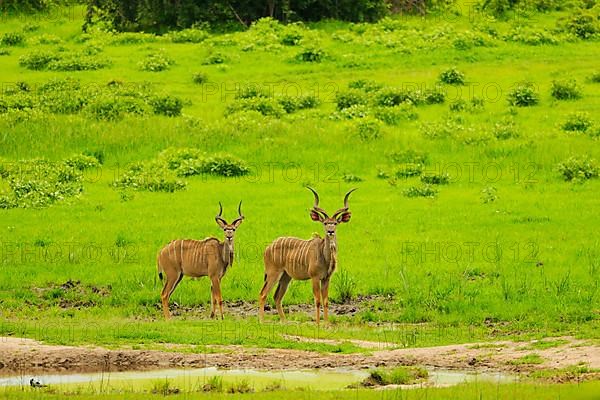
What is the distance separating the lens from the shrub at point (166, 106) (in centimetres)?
3073

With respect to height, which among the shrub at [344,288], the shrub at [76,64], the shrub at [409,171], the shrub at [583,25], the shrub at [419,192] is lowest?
the shrub at [344,288]

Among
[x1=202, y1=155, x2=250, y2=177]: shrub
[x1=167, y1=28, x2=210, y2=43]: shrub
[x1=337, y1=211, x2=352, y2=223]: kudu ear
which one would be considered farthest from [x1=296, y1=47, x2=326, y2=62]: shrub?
[x1=337, y1=211, x2=352, y2=223]: kudu ear

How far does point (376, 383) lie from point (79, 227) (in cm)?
1077

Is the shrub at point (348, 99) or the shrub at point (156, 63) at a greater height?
the shrub at point (156, 63)

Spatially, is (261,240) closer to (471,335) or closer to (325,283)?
(325,283)

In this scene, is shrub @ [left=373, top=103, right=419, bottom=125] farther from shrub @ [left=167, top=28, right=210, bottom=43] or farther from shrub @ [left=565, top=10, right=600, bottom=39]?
shrub @ [left=565, top=10, right=600, bottom=39]

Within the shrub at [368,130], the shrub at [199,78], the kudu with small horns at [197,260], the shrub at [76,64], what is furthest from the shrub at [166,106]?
the kudu with small horns at [197,260]

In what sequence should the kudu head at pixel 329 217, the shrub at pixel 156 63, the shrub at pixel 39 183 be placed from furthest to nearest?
1. the shrub at pixel 156 63
2. the shrub at pixel 39 183
3. the kudu head at pixel 329 217

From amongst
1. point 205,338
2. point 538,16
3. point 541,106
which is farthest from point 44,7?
point 205,338

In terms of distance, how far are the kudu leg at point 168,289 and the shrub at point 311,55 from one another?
18684 millimetres

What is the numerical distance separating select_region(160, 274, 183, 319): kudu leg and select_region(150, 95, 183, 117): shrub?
1263cm

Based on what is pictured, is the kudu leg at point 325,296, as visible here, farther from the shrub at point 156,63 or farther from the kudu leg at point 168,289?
the shrub at point 156,63

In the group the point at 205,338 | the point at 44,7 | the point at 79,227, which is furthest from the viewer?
the point at 44,7

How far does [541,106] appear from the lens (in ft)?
103
